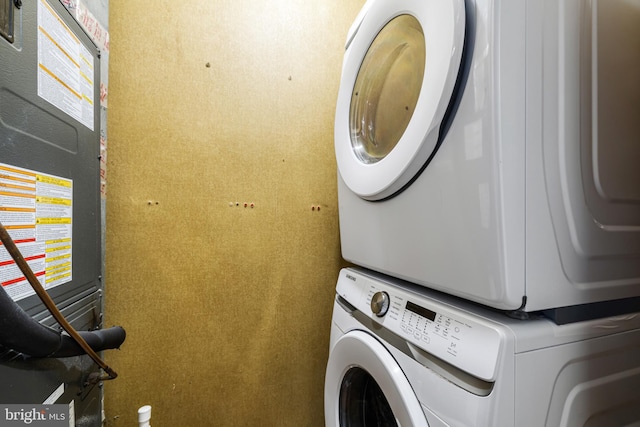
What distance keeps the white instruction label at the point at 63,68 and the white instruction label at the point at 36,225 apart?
21 centimetres

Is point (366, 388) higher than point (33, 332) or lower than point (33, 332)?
lower

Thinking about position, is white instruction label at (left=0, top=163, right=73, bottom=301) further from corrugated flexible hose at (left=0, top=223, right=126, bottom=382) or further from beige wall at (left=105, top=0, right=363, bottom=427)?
beige wall at (left=105, top=0, right=363, bottom=427)

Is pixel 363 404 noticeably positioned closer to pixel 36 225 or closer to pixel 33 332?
pixel 33 332

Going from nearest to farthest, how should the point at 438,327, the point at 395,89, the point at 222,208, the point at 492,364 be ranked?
the point at 492,364 < the point at 438,327 < the point at 395,89 < the point at 222,208

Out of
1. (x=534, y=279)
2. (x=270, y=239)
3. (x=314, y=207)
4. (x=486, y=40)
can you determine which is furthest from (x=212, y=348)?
(x=486, y=40)

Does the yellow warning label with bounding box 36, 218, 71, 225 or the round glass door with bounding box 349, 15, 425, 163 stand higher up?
the round glass door with bounding box 349, 15, 425, 163

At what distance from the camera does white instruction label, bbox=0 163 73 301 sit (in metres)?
0.60

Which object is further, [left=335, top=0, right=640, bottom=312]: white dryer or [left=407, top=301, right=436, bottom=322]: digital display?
[left=407, top=301, right=436, bottom=322]: digital display

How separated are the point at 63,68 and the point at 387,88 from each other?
2.98 feet

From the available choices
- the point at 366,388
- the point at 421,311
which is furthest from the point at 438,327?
the point at 366,388

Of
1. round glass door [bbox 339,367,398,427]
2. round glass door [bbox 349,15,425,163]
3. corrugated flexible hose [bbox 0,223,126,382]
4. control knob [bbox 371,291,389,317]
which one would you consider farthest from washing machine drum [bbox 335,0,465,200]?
corrugated flexible hose [bbox 0,223,126,382]

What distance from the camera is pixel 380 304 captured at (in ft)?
2.55

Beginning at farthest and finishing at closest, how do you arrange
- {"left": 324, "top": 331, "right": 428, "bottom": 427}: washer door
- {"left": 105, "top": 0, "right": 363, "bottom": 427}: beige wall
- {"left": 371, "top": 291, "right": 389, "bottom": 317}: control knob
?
A: {"left": 105, "top": 0, "right": 363, "bottom": 427}: beige wall
{"left": 371, "top": 291, "right": 389, "bottom": 317}: control knob
{"left": 324, "top": 331, "right": 428, "bottom": 427}: washer door

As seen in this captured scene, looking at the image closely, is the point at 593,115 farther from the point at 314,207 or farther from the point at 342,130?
the point at 314,207
